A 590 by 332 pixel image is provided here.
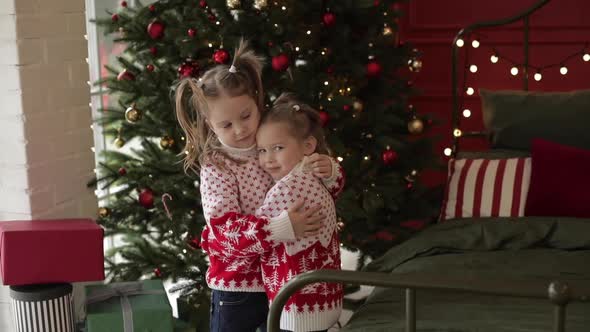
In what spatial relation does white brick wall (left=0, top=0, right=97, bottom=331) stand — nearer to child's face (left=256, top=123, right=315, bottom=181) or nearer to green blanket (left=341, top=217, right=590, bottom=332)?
child's face (left=256, top=123, right=315, bottom=181)

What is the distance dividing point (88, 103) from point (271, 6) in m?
0.79

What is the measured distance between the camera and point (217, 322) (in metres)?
2.27

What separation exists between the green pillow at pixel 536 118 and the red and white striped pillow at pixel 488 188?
129mm

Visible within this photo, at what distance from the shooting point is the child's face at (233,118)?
2.17 metres

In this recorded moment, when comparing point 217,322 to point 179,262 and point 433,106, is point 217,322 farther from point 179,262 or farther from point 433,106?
point 433,106

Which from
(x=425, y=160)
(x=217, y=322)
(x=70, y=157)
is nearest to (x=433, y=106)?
(x=425, y=160)

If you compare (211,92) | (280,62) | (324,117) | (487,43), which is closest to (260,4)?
(280,62)

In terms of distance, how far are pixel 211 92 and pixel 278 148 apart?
0.23 metres

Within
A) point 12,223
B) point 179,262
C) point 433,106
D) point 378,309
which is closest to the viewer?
point 378,309

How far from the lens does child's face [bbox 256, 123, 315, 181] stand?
2.16 meters

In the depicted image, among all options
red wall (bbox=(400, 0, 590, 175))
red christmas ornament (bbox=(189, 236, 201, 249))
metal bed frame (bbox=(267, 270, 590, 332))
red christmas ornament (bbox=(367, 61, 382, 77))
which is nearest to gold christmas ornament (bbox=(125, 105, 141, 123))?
red christmas ornament (bbox=(189, 236, 201, 249))

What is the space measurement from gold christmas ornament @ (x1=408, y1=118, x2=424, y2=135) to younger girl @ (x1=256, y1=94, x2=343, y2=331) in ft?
3.90

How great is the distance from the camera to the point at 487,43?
4023 mm

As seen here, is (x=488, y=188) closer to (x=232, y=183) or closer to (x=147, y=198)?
(x=232, y=183)
